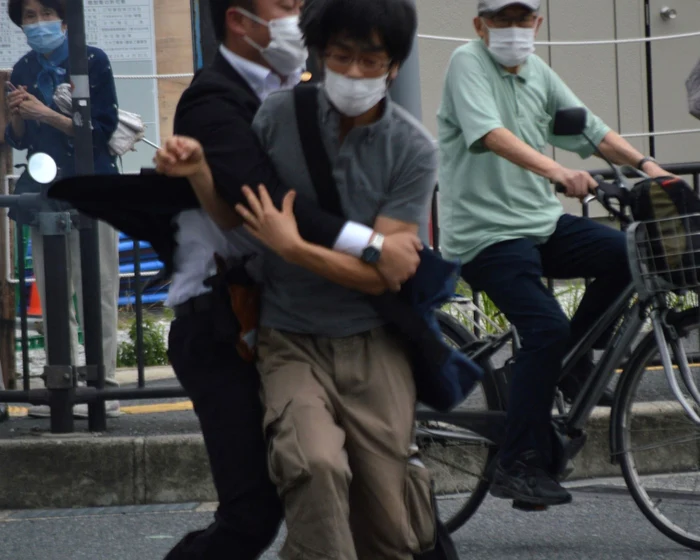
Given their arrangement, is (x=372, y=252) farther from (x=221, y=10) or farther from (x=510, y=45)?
(x=510, y=45)

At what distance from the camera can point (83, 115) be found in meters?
6.15

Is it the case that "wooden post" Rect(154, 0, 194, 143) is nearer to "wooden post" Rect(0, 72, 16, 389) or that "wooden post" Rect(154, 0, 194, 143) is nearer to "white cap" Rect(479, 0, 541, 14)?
"wooden post" Rect(0, 72, 16, 389)

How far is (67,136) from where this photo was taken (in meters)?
6.66

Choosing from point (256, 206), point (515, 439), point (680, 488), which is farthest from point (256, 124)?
point (680, 488)

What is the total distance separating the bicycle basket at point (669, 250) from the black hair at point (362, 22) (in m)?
1.59

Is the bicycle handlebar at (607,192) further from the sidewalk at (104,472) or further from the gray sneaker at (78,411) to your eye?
the gray sneaker at (78,411)

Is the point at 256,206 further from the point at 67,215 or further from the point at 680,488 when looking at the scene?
the point at 67,215

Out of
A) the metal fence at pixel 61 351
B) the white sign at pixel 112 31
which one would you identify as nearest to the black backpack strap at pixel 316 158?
the metal fence at pixel 61 351

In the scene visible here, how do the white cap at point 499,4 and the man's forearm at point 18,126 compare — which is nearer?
the white cap at point 499,4

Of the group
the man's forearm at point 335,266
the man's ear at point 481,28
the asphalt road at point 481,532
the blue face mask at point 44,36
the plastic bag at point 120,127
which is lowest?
the asphalt road at point 481,532

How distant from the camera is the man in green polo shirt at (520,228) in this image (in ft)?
14.7

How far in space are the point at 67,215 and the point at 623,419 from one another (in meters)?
2.68

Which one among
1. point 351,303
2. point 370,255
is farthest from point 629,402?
point 370,255

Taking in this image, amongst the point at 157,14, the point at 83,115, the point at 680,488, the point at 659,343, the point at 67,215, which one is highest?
the point at 157,14
